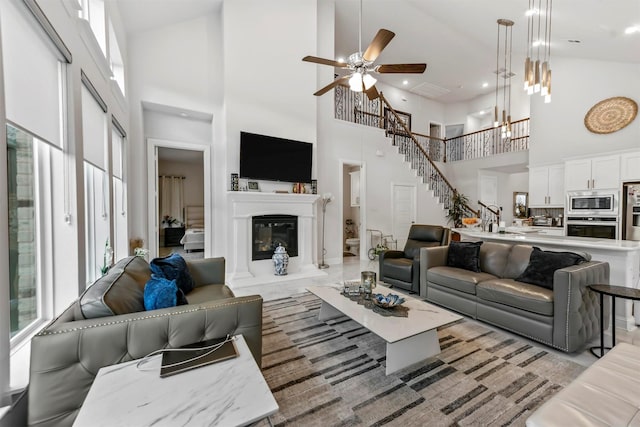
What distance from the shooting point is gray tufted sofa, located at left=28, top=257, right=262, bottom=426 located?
1224mm

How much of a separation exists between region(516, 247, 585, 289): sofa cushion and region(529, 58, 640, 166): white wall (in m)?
4.39

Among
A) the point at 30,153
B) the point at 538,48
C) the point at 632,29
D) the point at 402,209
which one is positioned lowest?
the point at 402,209

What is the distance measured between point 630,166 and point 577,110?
1.73 meters

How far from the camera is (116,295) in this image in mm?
1628

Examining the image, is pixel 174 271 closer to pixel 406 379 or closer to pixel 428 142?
pixel 406 379

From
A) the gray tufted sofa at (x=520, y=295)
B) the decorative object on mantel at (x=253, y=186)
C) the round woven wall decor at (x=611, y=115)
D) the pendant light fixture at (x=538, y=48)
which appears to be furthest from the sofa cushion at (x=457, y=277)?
the round woven wall decor at (x=611, y=115)

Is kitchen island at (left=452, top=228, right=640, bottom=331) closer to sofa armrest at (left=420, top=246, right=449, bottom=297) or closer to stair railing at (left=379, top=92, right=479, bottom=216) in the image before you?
sofa armrest at (left=420, top=246, right=449, bottom=297)

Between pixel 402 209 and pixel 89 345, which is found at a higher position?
pixel 402 209

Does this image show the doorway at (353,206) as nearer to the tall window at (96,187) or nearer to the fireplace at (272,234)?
the fireplace at (272,234)

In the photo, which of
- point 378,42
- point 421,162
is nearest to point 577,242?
point 378,42

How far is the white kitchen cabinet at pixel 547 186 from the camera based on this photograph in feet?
19.7

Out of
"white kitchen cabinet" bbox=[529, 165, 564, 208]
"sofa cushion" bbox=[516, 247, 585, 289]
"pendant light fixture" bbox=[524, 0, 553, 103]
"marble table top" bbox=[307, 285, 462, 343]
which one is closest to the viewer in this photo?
"marble table top" bbox=[307, 285, 462, 343]

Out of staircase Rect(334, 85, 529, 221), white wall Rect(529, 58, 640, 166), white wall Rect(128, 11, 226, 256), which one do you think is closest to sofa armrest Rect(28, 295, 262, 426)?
white wall Rect(128, 11, 226, 256)

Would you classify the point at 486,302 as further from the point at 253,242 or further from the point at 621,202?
the point at 621,202
